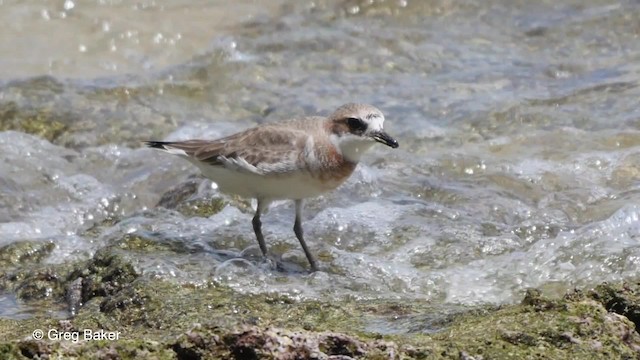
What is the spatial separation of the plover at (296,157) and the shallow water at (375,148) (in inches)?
15.0

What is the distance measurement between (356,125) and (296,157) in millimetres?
409

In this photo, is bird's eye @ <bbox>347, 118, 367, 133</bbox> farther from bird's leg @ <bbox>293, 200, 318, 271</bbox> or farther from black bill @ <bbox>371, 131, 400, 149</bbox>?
bird's leg @ <bbox>293, 200, 318, 271</bbox>

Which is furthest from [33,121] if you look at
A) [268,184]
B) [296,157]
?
[296,157]

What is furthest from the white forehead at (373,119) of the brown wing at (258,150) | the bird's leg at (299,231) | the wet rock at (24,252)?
the wet rock at (24,252)

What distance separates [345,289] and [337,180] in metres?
0.86

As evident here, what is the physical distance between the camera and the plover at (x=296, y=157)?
702 cm

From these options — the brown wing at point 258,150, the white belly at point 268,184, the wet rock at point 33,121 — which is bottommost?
the wet rock at point 33,121

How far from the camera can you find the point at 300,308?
18.6 ft

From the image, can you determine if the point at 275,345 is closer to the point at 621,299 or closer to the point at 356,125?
the point at 621,299

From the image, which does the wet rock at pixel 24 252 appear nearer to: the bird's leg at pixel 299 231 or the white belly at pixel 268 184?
the white belly at pixel 268 184

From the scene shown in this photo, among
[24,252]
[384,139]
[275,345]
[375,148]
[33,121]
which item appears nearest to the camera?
[275,345]

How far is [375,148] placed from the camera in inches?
390

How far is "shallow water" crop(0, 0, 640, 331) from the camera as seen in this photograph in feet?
22.9

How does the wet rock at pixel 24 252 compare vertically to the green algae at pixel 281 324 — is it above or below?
below
